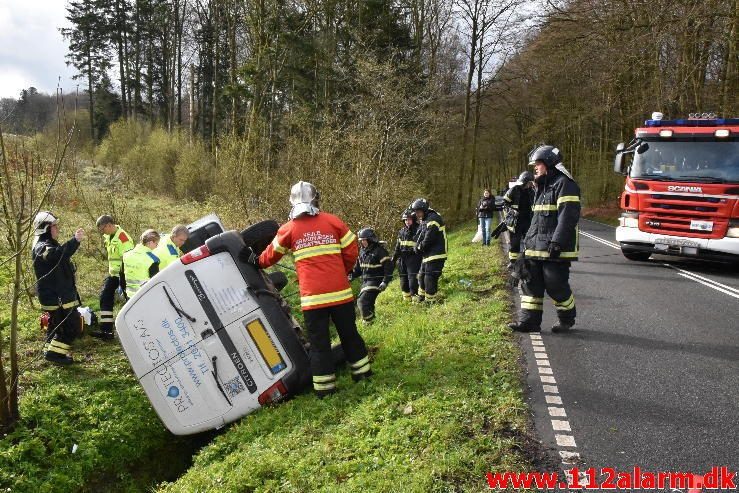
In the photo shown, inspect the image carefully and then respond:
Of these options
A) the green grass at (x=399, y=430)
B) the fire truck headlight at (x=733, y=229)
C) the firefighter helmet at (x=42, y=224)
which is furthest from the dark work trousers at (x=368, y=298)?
the fire truck headlight at (x=733, y=229)

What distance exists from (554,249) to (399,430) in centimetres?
243

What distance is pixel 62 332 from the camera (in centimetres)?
653

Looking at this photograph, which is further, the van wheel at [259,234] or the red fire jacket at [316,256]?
the van wheel at [259,234]

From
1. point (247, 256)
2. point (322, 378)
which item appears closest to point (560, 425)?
point (322, 378)

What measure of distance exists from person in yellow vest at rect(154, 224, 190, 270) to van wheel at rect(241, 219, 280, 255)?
2.05 meters

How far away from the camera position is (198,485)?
3875mm

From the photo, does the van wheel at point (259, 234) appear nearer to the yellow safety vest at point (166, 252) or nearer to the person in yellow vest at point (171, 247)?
the person in yellow vest at point (171, 247)

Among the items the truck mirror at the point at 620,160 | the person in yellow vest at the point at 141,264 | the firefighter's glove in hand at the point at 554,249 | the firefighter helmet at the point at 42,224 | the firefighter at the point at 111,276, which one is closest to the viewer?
the firefighter's glove in hand at the point at 554,249

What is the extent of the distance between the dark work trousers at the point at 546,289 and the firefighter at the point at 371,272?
267cm

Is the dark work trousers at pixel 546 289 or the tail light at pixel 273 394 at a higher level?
the dark work trousers at pixel 546 289

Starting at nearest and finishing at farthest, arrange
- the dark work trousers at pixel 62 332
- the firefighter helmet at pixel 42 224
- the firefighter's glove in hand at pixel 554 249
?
the firefighter's glove in hand at pixel 554 249, the firefighter helmet at pixel 42 224, the dark work trousers at pixel 62 332

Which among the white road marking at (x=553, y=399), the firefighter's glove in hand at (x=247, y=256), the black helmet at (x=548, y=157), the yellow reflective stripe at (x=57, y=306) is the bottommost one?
the white road marking at (x=553, y=399)

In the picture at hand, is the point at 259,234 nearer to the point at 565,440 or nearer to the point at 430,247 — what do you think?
the point at 565,440

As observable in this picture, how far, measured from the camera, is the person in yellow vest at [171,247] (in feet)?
22.5
